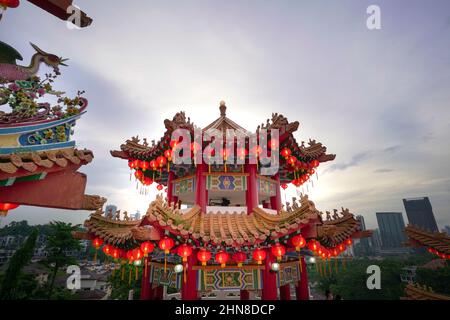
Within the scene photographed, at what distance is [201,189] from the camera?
8578 millimetres

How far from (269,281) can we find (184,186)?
4651 mm

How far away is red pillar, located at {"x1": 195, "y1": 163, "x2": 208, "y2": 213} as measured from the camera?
841cm

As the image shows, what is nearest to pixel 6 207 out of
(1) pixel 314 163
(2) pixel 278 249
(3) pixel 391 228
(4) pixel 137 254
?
(4) pixel 137 254

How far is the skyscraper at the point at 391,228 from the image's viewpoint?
12825cm

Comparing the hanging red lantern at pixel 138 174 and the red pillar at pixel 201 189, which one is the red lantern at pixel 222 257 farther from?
the hanging red lantern at pixel 138 174

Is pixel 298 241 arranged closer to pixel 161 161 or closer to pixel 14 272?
pixel 161 161

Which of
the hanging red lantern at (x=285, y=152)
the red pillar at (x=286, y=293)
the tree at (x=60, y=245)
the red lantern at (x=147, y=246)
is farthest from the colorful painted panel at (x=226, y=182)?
the tree at (x=60, y=245)

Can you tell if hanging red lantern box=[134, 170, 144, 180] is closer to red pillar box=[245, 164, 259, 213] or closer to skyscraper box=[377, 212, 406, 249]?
red pillar box=[245, 164, 259, 213]

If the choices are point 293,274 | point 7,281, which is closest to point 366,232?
point 293,274

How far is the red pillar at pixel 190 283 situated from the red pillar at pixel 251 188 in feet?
8.63

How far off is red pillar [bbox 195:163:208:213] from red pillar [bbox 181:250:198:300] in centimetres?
176

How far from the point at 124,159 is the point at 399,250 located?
16022cm

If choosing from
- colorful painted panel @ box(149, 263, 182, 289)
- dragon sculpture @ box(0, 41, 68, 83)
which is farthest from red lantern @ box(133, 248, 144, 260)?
dragon sculpture @ box(0, 41, 68, 83)
